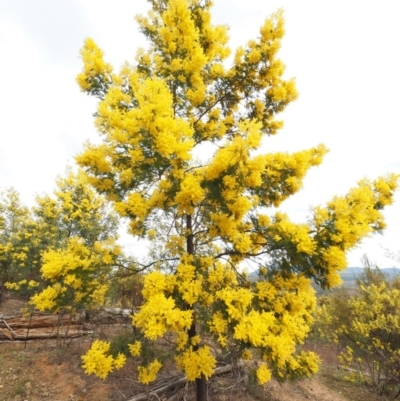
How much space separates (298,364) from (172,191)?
4638 mm

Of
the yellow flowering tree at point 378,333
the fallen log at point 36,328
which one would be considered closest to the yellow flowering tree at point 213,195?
the yellow flowering tree at point 378,333

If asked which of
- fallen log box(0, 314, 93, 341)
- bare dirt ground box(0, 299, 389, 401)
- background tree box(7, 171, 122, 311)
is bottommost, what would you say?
bare dirt ground box(0, 299, 389, 401)

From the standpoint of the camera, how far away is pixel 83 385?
27.8ft

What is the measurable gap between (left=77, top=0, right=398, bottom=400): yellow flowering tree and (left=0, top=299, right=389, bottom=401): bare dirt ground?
9.88 ft

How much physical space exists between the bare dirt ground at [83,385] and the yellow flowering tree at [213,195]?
3.01 m

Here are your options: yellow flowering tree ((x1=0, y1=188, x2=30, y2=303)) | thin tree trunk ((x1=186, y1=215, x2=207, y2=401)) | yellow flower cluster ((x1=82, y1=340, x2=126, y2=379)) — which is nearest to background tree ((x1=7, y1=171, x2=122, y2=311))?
yellow flowering tree ((x1=0, y1=188, x2=30, y2=303))

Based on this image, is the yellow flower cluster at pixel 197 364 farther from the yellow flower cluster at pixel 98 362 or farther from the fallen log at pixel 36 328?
the fallen log at pixel 36 328

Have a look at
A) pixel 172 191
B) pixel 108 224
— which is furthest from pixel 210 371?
pixel 108 224

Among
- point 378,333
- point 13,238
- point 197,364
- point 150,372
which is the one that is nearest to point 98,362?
point 150,372

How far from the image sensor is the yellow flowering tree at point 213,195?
16.0 ft

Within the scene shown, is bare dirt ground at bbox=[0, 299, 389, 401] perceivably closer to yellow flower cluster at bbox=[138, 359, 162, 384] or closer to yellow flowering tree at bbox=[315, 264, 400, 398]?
yellow flowering tree at bbox=[315, 264, 400, 398]

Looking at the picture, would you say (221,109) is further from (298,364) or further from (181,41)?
(298,364)

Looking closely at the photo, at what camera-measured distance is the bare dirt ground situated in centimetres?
805

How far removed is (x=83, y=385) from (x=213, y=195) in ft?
24.8
